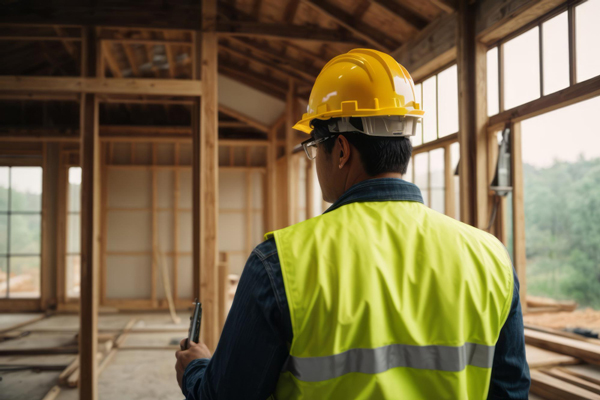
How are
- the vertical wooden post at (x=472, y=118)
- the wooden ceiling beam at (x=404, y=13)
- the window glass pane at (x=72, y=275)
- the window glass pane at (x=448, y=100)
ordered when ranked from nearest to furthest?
the vertical wooden post at (x=472, y=118) < the window glass pane at (x=448, y=100) < the wooden ceiling beam at (x=404, y=13) < the window glass pane at (x=72, y=275)

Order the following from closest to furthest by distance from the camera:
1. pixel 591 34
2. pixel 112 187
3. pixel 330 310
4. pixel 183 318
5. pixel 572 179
Result: pixel 330 310, pixel 591 34, pixel 183 318, pixel 112 187, pixel 572 179

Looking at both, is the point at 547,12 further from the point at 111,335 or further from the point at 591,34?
the point at 111,335

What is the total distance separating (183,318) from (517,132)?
7579mm

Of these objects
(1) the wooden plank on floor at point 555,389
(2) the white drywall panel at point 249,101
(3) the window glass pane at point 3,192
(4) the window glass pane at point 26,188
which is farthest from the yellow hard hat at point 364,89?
(3) the window glass pane at point 3,192

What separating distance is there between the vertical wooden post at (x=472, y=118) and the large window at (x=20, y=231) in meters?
9.04

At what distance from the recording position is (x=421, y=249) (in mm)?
955

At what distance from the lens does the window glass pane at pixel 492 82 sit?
3564mm

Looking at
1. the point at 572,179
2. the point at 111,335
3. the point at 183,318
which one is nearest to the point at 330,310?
the point at 111,335

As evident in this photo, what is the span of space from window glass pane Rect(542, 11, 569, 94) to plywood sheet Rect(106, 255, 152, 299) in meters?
8.92

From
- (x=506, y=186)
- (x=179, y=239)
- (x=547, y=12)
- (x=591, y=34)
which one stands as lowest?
(x=179, y=239)

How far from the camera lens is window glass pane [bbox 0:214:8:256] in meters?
9.22

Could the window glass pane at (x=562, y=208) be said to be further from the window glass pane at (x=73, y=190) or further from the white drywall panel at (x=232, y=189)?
the window glass pane at (x=73, y=190)

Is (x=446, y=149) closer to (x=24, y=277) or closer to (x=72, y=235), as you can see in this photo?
(x=72, y=235)

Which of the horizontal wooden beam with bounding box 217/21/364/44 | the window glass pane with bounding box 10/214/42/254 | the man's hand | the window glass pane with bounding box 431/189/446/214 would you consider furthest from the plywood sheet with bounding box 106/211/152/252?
the man's hand
